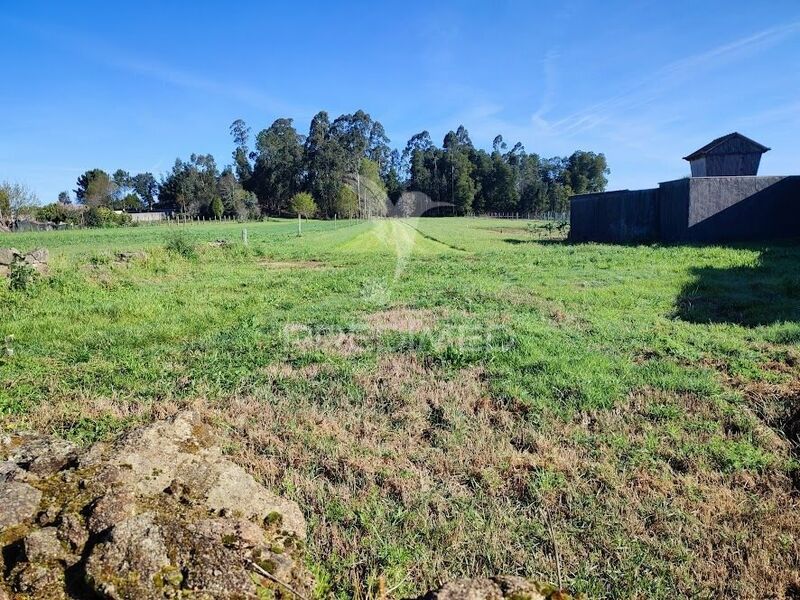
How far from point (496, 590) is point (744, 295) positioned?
9.15 metres

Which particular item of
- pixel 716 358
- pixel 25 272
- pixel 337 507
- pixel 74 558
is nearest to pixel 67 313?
pixel 25 272

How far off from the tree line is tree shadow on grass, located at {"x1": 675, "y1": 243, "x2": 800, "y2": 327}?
193ft

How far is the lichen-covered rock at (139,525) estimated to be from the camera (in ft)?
4.99

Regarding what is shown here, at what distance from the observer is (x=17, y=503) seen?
1.79 m

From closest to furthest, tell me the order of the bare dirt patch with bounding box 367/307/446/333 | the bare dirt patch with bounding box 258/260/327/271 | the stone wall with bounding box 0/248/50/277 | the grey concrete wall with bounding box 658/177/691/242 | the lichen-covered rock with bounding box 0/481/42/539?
the lichen-covered rock with bounding box 0/481/42/539 → the bare dirt patch with bounding box 367/307/446/333 → the stone wall with bounding box 0/248/50/277 → the bare dirt patch with bounding box 258/260/327/271 → the grey concrete wall with bounding box 658/177/691/242


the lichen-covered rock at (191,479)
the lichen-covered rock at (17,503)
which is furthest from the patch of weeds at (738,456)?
the lichen-covered rock at (17,503)

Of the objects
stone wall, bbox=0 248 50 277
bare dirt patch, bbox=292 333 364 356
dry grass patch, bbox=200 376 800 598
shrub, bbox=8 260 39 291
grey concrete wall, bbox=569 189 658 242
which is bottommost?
dry grass patch, bbox=200 376 800 598

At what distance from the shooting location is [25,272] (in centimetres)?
951

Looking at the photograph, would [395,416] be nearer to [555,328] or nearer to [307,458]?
[307,458]

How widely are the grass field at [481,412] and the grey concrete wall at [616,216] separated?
41.5 ft

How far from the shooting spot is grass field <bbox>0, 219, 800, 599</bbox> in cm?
251

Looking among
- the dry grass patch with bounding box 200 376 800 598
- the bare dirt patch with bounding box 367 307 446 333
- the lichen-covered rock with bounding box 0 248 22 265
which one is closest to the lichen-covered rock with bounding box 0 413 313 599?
the dry grass patch with bounding box 200 376 800 598

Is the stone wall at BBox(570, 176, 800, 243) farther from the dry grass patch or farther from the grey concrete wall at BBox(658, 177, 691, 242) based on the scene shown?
the dry grass patch

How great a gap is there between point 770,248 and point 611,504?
1638cm
